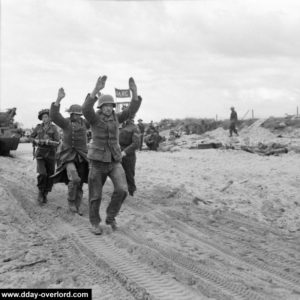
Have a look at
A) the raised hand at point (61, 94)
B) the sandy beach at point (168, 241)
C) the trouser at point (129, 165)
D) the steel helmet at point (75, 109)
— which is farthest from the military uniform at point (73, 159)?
the trouser at point (129, 165)

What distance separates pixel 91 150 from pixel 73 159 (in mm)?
1605

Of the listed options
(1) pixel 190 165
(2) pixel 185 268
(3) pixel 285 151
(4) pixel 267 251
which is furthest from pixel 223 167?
(2) pixel 185 268

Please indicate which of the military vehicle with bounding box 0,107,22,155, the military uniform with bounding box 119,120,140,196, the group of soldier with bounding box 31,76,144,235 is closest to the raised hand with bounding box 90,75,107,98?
the group of soldier with bounding box 31,76,144,235

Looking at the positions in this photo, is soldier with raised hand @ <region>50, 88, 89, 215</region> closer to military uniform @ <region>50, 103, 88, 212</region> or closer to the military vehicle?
military uniform @ <region>50, 103, 88, 212</region>

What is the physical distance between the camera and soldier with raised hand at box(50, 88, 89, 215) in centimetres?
805

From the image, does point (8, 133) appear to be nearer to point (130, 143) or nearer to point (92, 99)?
point (130, 143)

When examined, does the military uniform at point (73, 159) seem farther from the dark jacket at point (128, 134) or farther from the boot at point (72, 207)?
the dark jacket at point (128, 134)

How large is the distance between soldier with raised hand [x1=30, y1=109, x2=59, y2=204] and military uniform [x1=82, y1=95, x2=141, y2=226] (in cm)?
233

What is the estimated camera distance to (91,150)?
661 centimetres

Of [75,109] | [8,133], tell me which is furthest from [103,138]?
[8,133]

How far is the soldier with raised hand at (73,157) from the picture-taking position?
805 cm

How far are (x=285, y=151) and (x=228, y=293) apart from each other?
603 inches

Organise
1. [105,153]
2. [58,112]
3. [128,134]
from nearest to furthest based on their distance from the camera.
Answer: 1. [105,153]
2. [58,112]
3. [128,134]

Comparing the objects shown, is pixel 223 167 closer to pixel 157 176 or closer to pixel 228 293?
pixel 157 176
